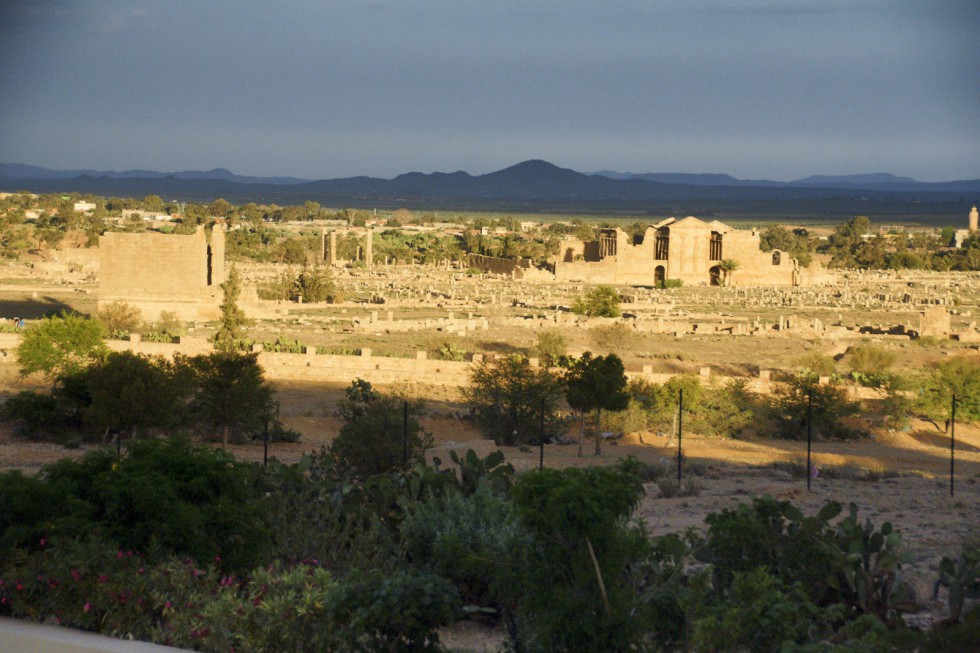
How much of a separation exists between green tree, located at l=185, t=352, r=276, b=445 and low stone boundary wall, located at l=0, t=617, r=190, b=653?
A: 550 inches

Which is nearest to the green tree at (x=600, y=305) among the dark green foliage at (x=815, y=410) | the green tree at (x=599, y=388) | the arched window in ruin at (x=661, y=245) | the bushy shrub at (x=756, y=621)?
the dark green foliage at (x=815, y=410)

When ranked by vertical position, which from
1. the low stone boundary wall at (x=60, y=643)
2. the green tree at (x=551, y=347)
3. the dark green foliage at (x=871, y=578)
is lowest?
the green tree at (x=551, y=347)

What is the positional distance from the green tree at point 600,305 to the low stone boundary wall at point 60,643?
40293mm

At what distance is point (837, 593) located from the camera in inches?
370

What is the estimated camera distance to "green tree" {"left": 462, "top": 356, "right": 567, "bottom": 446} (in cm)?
2302

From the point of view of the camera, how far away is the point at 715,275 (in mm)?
80438

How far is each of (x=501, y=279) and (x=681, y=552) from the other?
62.4 metres

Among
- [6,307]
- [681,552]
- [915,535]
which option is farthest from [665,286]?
[681,552]

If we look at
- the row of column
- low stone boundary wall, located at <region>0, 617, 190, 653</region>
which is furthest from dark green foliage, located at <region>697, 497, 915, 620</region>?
the row of column

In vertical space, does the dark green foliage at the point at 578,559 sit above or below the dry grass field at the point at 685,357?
above

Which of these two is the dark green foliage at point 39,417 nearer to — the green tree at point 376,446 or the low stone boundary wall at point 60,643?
the green tree at point 376,446

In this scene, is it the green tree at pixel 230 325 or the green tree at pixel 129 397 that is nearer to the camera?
the green tree at pixel 129 397

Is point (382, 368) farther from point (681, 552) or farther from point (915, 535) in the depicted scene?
point (681, 552)

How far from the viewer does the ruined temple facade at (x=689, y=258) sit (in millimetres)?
78625
